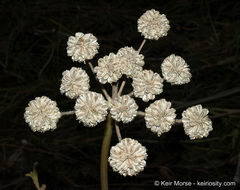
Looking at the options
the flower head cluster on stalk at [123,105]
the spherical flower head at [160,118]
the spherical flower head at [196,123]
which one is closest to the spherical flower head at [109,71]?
the flower head cluster on stalk at [123,105]

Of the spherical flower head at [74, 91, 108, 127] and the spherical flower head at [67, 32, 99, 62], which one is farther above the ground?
the spherical flower head at [67, 32, 99, 62]

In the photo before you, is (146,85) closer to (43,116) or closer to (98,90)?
(43,116)

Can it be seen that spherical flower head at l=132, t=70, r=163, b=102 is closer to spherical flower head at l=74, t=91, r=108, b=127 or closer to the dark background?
spherical flower head at l=74, t=91, r=108, b=127

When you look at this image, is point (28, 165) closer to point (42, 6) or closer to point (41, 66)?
point (41, 66)

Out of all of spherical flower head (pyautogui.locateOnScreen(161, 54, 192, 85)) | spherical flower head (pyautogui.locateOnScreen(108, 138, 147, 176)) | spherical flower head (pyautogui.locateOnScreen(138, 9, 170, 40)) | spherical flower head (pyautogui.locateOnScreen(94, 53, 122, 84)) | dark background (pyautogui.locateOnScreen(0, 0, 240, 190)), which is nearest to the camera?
spherical flower head (pyautogui.locateOnScreen(108, 138, 147, 176))

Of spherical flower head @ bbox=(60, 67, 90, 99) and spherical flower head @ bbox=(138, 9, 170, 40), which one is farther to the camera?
spherical flower head @ bbox=(138, 9, 170, 40)

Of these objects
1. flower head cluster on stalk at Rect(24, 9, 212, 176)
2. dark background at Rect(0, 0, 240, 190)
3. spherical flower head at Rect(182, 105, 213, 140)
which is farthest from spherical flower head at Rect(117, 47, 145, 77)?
dark background at Rect(0, 0, 240, 190)

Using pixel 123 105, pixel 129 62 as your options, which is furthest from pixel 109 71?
pixel 123 105
